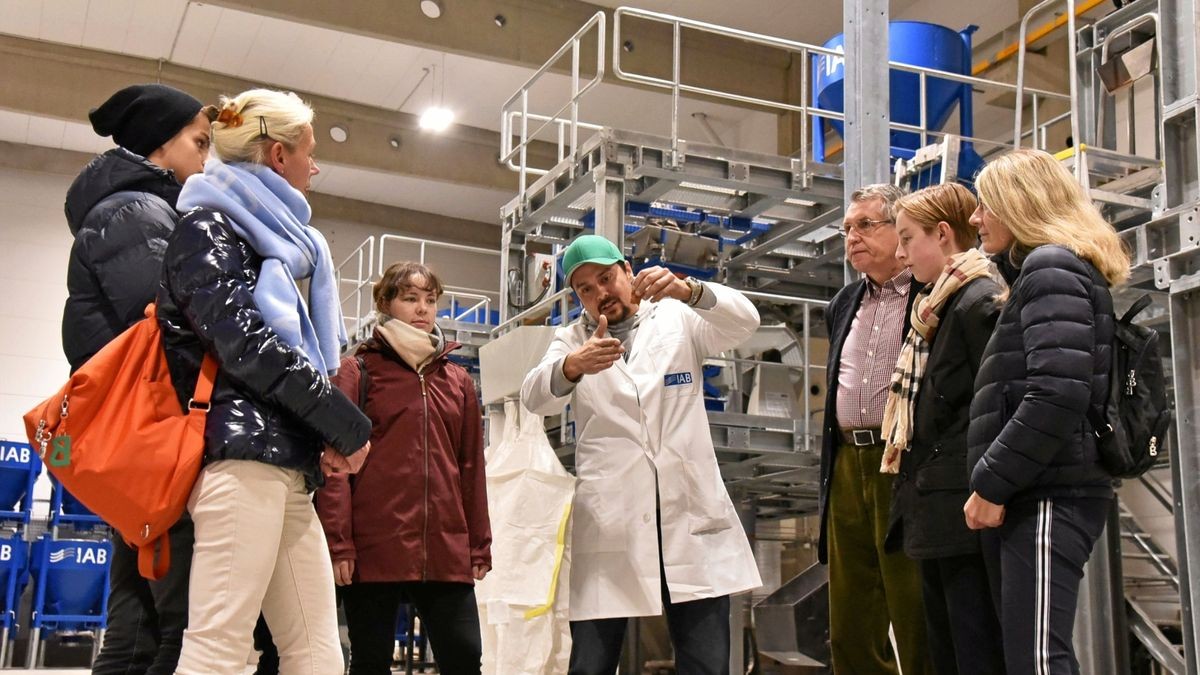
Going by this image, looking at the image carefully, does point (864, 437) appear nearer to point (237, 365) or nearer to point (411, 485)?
point (411, 485)

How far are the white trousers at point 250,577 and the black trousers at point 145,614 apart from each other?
0.10 meters

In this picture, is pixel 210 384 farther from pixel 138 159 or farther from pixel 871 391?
pixel 871 391

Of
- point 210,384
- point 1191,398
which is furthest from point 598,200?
point 210,384

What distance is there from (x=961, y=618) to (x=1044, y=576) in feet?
1.27

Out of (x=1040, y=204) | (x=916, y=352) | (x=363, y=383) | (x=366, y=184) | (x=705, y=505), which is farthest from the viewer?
(x=366, y=184)

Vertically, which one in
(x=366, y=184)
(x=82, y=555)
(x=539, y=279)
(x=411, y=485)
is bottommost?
(x=82, y=555)

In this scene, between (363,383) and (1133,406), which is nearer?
(1133,406)

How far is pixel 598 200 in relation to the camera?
7.00m

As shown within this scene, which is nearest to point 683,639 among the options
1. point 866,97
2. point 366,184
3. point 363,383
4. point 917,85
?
point 363,383

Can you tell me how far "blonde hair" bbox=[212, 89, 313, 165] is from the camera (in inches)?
114

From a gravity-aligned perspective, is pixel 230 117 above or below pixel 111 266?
above

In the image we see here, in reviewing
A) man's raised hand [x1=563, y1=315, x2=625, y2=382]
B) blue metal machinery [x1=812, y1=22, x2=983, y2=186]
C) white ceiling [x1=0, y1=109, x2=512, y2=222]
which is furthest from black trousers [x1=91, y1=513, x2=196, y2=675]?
white ceiling [x1=0, y1=109, x2=512, y2=222]

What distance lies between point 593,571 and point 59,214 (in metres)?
14.7

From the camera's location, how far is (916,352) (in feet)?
11.2
